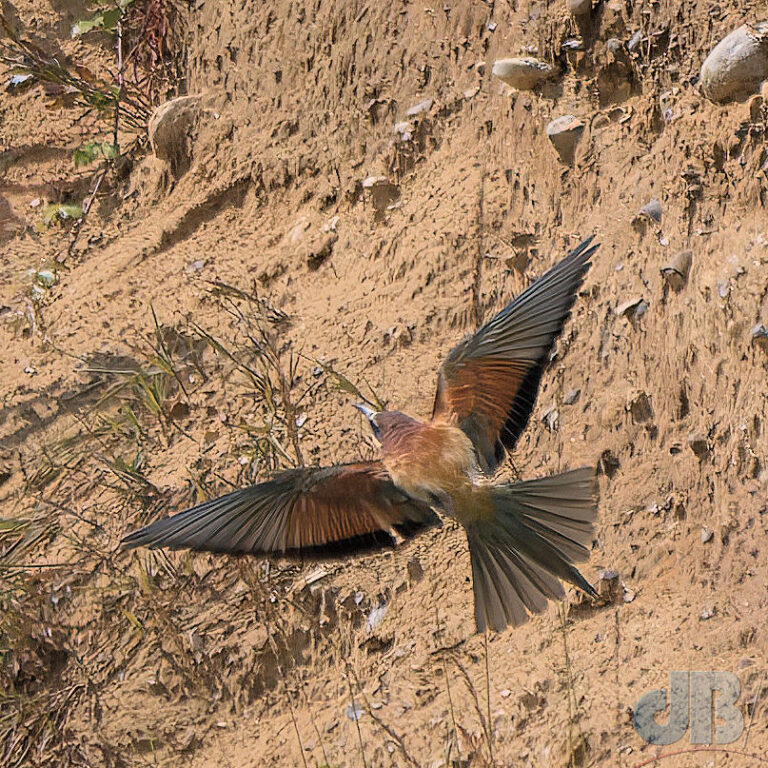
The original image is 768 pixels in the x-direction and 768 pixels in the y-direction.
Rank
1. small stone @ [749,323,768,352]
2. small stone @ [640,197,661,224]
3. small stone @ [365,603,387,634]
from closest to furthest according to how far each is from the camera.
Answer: small stone @ [749,323,768,352], small stone @ [640,197,661,224], small stone @ [365,603,387,634]

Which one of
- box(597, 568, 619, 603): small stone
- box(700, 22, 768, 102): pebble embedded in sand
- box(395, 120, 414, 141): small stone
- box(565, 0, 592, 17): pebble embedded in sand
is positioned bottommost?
box(597, 568, 619, 603): small stone

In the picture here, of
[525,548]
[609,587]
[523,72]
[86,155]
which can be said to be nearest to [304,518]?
[525,548]

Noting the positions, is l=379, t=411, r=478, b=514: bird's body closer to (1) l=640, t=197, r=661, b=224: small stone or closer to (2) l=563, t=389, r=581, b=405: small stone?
(2) l=563, t=389, r=581, b=405: small stone

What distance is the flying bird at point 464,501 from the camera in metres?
2.49

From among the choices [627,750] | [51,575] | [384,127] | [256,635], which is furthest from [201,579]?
[384,127]

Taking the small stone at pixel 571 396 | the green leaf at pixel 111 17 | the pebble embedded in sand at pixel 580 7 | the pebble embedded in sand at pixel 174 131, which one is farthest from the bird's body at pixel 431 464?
the green leaf at pixel 111 17

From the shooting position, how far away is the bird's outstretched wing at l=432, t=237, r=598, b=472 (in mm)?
2578

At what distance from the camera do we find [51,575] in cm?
370

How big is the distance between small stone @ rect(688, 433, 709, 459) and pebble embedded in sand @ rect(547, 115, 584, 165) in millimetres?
1080

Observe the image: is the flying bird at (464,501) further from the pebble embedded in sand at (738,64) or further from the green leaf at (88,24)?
the green leaf at (88,24)

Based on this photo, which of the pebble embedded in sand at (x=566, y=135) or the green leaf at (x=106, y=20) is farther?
the green leaf at (x=106, y=20)

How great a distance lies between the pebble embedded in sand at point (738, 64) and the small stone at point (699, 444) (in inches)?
37.8

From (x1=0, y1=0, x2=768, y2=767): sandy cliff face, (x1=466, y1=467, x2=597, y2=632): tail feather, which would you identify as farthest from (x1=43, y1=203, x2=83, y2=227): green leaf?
(x1=466, y1=467, x2=597, y2=632): tail feather

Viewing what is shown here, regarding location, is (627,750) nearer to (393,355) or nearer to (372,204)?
(393,355)
